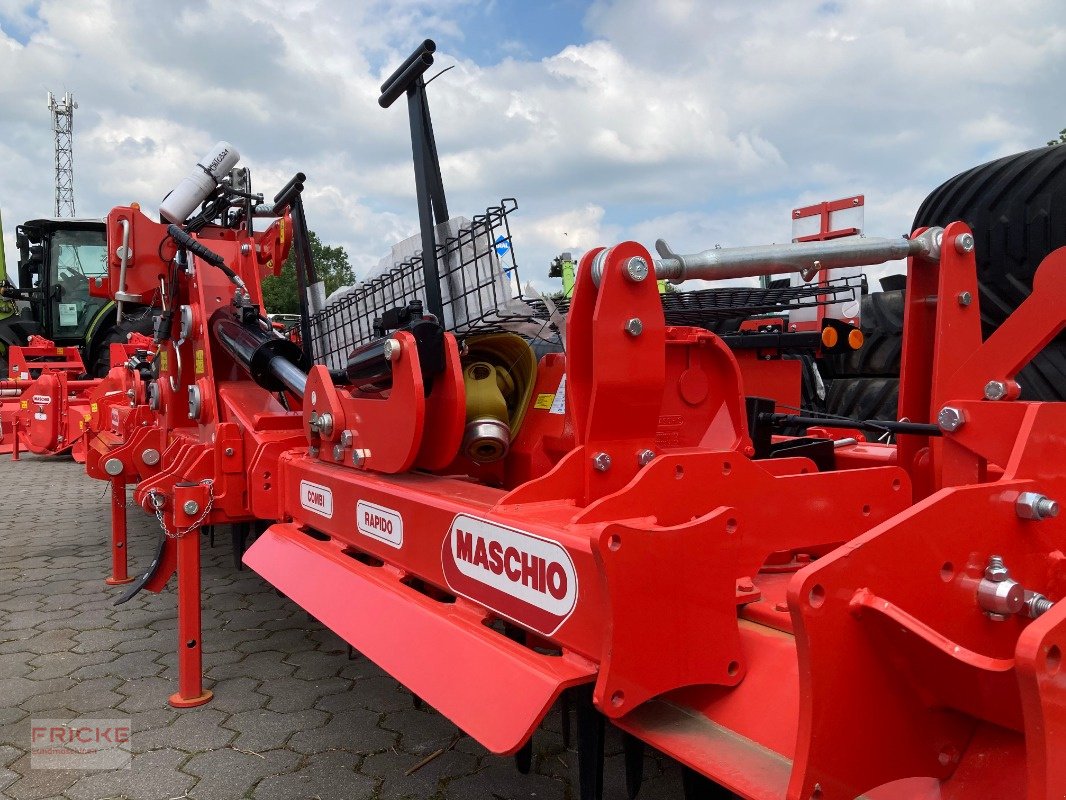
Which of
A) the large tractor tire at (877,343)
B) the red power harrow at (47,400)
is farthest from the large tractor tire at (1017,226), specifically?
the red power harrow at (47,400)

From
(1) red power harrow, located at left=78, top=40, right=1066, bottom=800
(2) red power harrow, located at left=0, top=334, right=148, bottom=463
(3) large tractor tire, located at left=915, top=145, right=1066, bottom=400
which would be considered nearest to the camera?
(1) red power harrow, located at left=78, top=40, right=1066, bottom=800

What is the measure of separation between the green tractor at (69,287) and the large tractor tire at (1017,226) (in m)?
10.5

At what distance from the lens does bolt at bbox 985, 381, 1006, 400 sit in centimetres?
184

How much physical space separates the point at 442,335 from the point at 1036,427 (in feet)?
4.66

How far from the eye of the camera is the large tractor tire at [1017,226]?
2.95m

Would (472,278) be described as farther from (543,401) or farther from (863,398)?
(863,398)

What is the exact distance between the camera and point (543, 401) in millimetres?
2658

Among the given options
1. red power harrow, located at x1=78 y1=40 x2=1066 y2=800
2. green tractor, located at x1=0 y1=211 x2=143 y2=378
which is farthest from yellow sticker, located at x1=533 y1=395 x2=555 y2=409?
green tractor, located at x1=0 y1=211 x2=143 y2=378

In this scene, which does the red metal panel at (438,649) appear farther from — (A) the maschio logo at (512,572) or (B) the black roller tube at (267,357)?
(B) the black roller tube at (267,357)

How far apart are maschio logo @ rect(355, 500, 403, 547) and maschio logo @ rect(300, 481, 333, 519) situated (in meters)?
0.26

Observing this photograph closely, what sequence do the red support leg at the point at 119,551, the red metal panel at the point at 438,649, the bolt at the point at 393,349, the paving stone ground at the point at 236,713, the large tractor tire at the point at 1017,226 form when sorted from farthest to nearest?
the red support leg at the point at 119,551 < the large tractor tire at the point at 1017,226 < the paving stone ground at the point at 236,713 < the bolt at the point at 393,349 < the red metal panel at the point at 438,649

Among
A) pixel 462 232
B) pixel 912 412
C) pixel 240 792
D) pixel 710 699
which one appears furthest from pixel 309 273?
pixel 710 699

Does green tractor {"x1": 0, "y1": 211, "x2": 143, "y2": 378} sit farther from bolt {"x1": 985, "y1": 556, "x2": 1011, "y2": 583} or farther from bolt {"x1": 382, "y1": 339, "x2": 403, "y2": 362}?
bolt {"x1": 985, "y1": 556, "x2": 1011, "y2": 583}

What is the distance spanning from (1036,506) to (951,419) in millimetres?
330
